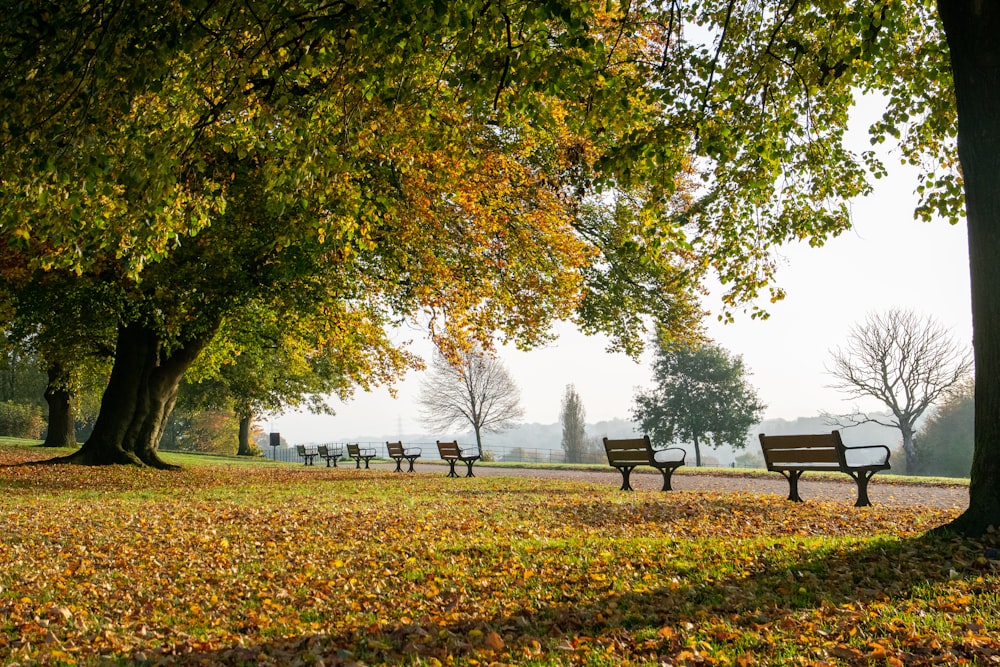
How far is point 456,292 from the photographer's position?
48.6 ft

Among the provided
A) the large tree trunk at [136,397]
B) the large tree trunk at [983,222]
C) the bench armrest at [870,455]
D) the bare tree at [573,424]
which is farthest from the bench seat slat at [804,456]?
the bare tree at [573,424]

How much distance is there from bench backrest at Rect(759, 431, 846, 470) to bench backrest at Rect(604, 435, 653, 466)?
270cm

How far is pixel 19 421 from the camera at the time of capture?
42438mm

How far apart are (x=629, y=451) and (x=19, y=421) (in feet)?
138

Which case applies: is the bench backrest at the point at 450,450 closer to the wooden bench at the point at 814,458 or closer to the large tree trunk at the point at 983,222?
the wooden bench at the point at 814,458

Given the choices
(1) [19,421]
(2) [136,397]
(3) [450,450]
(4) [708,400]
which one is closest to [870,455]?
(4) [708,400]

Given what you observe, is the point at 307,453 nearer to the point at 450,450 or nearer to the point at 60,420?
the point at 60,420

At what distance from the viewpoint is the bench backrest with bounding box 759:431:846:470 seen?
1096 centimetres

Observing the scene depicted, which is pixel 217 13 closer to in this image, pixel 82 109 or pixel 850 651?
pixel 82 109

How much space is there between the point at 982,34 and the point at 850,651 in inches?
212

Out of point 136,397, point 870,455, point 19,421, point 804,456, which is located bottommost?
point 870,455

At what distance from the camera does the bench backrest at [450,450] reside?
2089 centimetres

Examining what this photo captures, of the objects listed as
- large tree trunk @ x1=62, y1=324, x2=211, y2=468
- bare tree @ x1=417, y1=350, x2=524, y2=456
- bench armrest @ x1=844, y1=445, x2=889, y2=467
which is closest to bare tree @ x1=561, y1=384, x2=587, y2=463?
bare tree @ x1=417, y1=350, x2=524, y2=456

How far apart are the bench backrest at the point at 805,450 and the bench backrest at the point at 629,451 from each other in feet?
8.85
